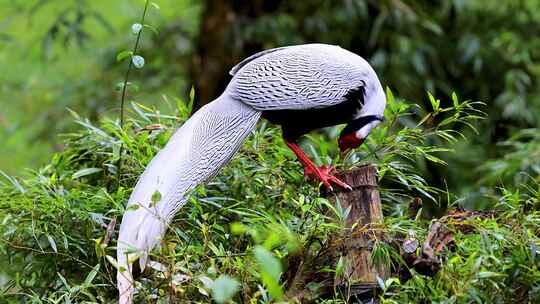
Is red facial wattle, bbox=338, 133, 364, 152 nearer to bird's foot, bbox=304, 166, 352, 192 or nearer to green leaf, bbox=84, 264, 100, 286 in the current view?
bird's foot, bbox=304, 166, 352, 192

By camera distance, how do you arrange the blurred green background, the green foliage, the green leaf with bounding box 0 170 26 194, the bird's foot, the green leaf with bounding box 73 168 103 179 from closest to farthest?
the green foliage < the bird's foot < the green leaf with bounding box 0 170 26 194 < the green leaf with bounding box 73 168 103 179 < the blurred green background

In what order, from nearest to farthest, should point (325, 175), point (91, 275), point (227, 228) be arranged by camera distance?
point (91, 275)
point (325, 175)
point (227, 228)

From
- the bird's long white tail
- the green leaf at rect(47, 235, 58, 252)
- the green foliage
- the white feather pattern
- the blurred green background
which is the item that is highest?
the white feather pattern

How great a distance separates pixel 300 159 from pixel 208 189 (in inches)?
10.0

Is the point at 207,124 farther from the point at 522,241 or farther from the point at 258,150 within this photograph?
the point at 522,241

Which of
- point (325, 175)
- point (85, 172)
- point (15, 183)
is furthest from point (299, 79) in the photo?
point (15, 183)

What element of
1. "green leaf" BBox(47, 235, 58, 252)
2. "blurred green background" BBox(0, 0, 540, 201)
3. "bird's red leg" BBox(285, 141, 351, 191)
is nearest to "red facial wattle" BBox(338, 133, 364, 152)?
"bird's red leg" BBox(285, 141, 351, 191)

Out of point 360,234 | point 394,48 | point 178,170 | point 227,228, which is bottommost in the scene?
point 394,48

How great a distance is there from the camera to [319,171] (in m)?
2.32

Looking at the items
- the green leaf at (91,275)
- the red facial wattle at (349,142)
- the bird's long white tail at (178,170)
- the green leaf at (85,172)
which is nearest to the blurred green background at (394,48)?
the green leaf at (85,172)

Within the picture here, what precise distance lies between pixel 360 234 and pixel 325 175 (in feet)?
0.75

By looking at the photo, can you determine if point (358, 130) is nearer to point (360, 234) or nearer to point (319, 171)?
point (319, 171)

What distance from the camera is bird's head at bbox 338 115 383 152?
2396mm

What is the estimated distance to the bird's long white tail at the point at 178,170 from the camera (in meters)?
2.02
